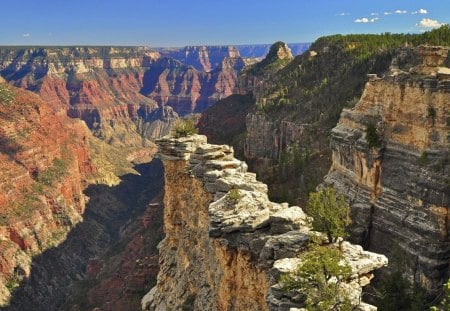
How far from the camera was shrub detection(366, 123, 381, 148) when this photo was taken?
49156 millimetres

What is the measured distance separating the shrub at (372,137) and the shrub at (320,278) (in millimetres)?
25665

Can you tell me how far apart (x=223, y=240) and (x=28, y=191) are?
494ft

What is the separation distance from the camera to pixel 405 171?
45.2 metres

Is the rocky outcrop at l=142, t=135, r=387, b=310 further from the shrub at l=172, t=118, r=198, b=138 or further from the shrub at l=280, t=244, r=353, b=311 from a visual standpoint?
the shrub at l=172, t=118, r=198, b=138

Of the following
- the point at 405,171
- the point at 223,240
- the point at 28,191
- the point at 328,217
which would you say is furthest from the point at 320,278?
the point at 28,191

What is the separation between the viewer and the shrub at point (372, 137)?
4916cm

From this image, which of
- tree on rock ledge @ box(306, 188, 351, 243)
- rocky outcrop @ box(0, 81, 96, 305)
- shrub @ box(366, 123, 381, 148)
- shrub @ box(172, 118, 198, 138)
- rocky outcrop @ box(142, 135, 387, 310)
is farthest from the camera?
rocky outcrop @ box(0, 81, 96, 305)

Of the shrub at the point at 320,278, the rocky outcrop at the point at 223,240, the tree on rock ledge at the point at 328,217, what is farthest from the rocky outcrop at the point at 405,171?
the shrub at the point at 320,278

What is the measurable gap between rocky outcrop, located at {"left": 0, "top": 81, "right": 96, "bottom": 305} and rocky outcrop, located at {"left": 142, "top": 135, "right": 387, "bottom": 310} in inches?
3674

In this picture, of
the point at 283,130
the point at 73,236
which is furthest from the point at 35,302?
the point at 283,130

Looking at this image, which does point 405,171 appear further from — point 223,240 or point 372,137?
point 223,240

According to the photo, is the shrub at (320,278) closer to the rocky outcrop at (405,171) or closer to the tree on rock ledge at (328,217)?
the tree on rock ledge at (328,217)

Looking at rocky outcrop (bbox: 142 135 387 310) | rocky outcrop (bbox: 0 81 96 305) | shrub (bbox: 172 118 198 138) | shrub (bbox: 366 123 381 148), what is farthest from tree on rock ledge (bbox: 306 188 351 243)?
rocky outcrop (bbox: 0 81 96 305)

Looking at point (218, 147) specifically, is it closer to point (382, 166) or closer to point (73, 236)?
point (382, 166)
